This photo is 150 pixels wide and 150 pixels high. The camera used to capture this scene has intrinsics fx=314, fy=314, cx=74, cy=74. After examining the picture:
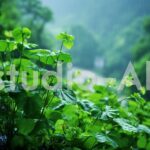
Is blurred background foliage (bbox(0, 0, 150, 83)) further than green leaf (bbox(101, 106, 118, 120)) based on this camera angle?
Yes

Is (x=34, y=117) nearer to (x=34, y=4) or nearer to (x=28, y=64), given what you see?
(x=28, y=64)

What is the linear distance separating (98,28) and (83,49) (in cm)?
443

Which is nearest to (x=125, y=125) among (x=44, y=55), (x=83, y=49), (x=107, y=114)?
(x=107, y=114)

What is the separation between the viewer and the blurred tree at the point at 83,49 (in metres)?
15.8

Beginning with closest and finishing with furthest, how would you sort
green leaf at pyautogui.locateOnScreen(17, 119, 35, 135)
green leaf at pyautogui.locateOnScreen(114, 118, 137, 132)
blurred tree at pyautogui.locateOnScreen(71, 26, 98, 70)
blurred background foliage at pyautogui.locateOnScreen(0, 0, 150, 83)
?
green leaf at pyautogui.locateOnScreen(17, 119, 35, 135) → green leaf at pyautogui.locateOnScreen(114, 118, 137, 132) → blurred background foliage at pyautogui.locateOnScreen(0, 0, 150, 83) → blurred tree at pyautogui.locateOnScreen(71, 26, 98, 70)

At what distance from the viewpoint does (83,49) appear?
15.9 metres

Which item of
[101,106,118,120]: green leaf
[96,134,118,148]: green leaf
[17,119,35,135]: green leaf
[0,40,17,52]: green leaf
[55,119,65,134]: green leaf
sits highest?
[0,40,17,52]: green leaf

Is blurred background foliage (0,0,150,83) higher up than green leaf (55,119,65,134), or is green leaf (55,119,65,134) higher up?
blurred background foliage (0,0,150,83)

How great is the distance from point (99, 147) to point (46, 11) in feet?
28.1

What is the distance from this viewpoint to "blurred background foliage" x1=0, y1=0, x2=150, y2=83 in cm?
917

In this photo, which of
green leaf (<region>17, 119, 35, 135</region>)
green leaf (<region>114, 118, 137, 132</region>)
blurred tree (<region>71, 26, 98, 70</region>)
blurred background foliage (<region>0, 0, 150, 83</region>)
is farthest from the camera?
blurred tree (<region>71, 26, 98, 70</region>)

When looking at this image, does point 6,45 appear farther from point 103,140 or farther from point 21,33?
point 103,140

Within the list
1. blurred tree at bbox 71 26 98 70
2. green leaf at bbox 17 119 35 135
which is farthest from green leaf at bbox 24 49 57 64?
blurred tree at bbox 71 26 98 70

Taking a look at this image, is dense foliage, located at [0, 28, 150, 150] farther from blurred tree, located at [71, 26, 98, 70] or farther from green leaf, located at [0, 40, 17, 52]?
blurred tree, located at [71, 26, 98, 70]
